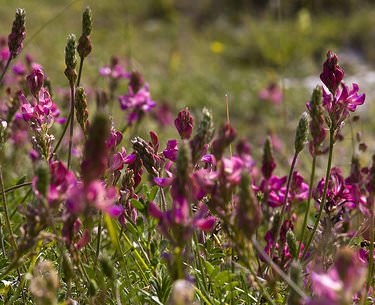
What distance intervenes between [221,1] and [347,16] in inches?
100

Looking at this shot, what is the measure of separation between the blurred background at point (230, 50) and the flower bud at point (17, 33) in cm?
184

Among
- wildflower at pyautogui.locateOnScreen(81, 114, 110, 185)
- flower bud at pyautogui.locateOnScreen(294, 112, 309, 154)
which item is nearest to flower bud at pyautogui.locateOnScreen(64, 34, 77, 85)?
flower bud at pyautogui.locateOnScreen(294, 112, 309, 154)

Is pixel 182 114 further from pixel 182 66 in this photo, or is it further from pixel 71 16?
pixel 71 16

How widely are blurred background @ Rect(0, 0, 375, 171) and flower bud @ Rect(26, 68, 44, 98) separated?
1936 mm

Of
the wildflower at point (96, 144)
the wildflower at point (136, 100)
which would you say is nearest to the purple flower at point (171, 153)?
the wildflower at point (96, 144)

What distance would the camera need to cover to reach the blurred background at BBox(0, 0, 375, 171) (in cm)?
626

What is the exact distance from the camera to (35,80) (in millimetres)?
1462

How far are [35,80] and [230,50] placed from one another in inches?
321

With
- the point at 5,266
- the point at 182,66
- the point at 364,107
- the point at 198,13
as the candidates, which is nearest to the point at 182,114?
the point at 5,266

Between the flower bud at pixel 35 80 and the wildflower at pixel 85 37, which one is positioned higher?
the wildflower at pixel 85 37

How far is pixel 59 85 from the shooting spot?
6.25 metres

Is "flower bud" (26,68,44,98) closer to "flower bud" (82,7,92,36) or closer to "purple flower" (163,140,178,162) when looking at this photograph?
"flower bud" (82,7,92,36)

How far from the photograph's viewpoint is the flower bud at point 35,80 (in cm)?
146

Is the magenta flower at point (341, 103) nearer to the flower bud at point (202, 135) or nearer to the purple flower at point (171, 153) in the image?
the purple flower at point (171, 153)
